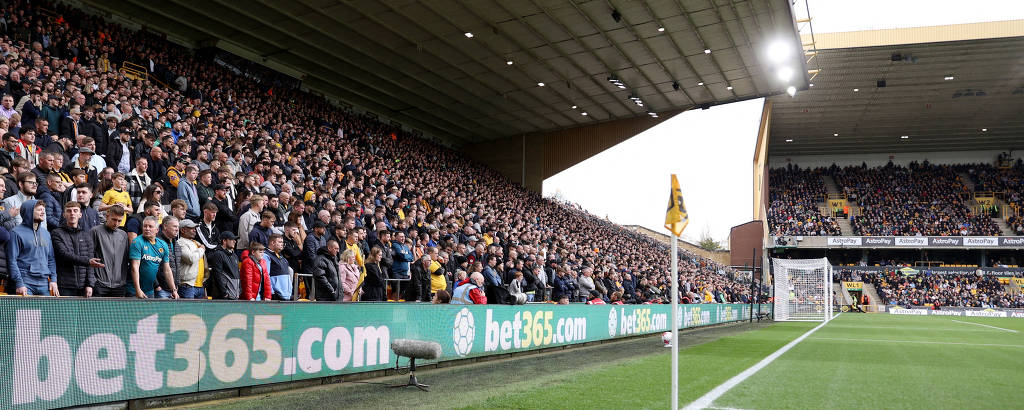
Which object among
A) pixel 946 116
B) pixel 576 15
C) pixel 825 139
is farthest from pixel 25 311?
pixel 825 139

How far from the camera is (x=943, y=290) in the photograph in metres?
50.5

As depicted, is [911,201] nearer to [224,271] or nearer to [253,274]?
[253,274]

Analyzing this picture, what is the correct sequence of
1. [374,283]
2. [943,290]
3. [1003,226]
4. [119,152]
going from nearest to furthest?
[374,283]
[119,152]
[943,290]
[1003,226]

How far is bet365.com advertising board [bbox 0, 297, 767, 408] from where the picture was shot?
5.37 metres

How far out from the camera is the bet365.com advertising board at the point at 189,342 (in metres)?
5.37

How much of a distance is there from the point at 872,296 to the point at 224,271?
2086 inches

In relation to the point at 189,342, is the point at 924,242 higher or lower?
higher

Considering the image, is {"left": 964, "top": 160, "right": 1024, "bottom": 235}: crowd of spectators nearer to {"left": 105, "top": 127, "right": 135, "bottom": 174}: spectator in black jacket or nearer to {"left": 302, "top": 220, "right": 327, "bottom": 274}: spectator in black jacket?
{"left": 302, "top": 220, "right": 327, "bottom": 274}: spectator in black jacket

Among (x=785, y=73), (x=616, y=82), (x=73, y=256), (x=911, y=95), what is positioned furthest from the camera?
(x=911, y=95)

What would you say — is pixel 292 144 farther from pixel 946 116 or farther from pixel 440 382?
pixel 946 116

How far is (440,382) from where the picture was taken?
8812mm

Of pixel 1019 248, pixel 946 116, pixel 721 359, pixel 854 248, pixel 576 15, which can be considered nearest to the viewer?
pixel 721 359

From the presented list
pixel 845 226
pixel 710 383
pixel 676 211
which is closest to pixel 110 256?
pixel 676 211

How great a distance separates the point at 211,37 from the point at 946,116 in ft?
146
